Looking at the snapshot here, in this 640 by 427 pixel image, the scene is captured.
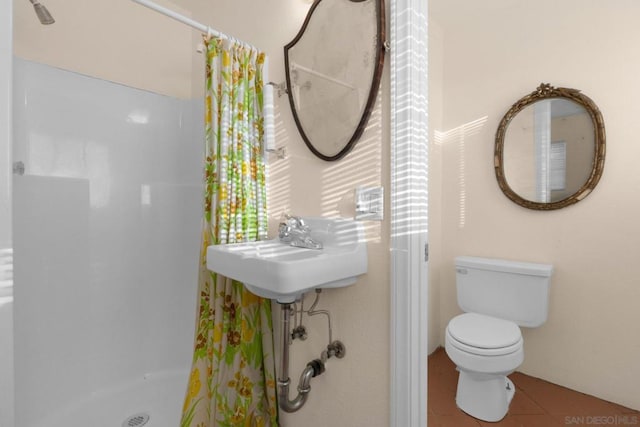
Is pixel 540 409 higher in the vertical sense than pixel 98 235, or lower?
lower

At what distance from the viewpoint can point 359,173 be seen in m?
1.13

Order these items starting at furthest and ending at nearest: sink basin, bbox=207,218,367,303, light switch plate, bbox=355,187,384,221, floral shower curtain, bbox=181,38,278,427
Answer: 1. floral shower curtain, bbox=181,38,278,427
2. light switch plate, bbox=355,187,384,221
3. sink basin, bbox=207,218,367,303

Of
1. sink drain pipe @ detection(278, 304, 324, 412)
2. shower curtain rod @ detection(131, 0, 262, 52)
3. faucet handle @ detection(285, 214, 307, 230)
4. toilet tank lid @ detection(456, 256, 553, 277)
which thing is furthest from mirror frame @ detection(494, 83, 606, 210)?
shower curtain rod @ detection(131, 0, 262, 52)

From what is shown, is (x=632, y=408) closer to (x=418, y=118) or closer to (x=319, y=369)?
(x=319, y=369)

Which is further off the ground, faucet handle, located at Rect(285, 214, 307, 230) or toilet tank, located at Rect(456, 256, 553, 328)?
faucet handle, located at Rect(285, 214, 307, 230)

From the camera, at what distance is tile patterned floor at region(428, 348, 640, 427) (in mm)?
1595

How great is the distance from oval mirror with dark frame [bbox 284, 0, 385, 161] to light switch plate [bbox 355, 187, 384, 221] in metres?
0.18

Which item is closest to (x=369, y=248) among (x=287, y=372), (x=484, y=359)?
(x=287, y=372)

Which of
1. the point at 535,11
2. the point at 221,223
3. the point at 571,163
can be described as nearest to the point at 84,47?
the point at 221,223

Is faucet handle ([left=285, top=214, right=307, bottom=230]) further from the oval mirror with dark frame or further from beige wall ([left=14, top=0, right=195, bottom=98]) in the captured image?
beige wall ([left=14, top=0, right=195, bottom=98])

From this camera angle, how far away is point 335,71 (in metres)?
→ 1.20

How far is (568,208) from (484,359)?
3.37 feet

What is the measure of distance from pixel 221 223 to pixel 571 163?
194 cm

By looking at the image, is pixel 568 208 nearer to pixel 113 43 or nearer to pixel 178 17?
pixel 178 17
